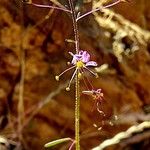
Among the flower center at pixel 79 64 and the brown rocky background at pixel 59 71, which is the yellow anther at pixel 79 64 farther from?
the brown rocky background at pixel 59 71

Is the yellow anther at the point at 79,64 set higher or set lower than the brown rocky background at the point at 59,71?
lower

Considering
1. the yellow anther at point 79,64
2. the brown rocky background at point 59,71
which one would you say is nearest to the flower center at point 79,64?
the yellow anther at point 79,64

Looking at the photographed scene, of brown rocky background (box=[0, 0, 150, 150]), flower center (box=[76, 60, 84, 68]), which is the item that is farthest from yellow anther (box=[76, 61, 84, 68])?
brown rocky background (box=[0, 0, 150, 150])

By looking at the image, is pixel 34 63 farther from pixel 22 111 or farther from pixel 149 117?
pixel 149 117

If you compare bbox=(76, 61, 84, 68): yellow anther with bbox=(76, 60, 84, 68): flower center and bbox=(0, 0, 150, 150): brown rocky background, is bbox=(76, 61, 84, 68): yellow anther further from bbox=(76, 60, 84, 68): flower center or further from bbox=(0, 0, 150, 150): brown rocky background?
bbox=(0, 0, 150, 150): brown rocky background

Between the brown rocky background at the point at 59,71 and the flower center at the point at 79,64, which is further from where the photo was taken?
the brown rocky background at the point at 59,71

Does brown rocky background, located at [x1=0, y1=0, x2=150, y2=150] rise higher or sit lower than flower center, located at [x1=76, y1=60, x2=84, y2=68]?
higher

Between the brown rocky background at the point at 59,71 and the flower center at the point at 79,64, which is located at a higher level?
the brown rocky background at the point at 59,71

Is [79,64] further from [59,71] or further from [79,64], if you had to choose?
[59,71]

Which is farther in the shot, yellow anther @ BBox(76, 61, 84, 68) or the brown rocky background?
the brown rocky background
